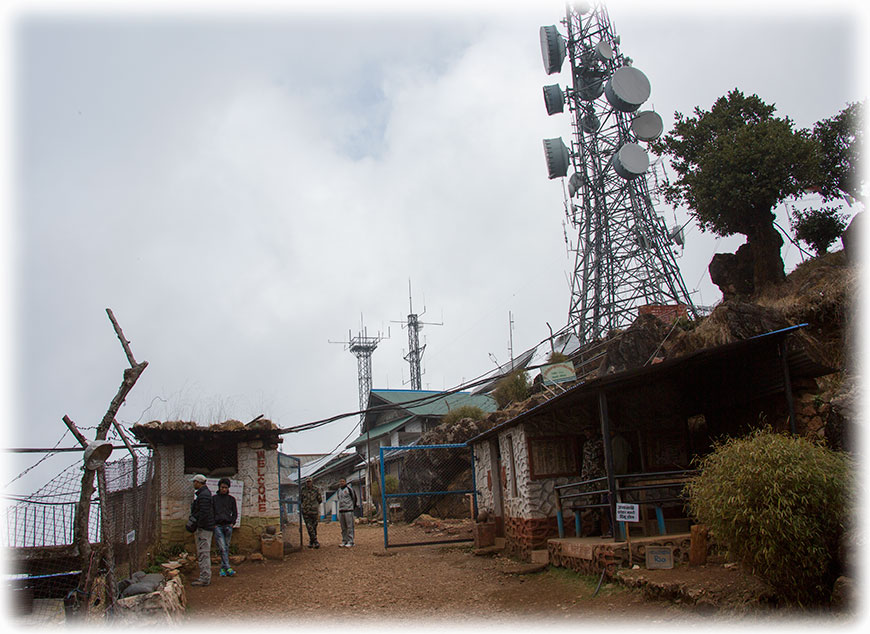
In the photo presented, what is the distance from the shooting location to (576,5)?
1195 inches

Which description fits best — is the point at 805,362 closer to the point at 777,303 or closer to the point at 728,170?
the point at 777,303

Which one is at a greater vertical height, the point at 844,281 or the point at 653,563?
the point at 844,281

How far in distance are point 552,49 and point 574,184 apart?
5.91 m

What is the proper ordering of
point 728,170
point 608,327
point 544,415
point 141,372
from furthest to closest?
point 608,327 → point 728,170 → point 544,415 → point 141,372

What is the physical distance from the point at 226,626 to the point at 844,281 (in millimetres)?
14953

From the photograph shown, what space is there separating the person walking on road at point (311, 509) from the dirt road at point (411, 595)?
95.4 inches

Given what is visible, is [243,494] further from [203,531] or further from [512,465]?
[512,465]

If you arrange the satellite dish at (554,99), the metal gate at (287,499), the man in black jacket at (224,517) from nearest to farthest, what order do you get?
the man in black jacket at (224,517)
the metal gate at (287,499)
the satellite dish at (554,99)

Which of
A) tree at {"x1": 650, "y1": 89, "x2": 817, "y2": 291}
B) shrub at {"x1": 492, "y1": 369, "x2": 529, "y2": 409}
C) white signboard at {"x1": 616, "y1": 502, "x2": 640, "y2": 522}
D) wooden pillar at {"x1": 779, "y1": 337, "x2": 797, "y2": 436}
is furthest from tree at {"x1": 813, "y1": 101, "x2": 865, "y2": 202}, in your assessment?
white signboard at {"x1": 616, "y1": 502, "x2": 640, "y2": 522}

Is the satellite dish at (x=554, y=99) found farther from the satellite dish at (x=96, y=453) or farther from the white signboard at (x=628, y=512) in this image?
the satellite dish at (x=96, y=453)

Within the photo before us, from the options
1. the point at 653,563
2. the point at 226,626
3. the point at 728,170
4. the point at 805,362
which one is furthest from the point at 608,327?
the point at 226,626

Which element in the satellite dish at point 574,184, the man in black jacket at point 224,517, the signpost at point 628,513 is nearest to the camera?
the signpost at point 628,513

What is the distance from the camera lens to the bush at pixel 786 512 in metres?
6.12

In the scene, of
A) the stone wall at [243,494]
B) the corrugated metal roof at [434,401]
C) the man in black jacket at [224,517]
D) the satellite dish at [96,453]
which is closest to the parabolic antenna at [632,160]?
the corrugated metal roof at [434,401]
